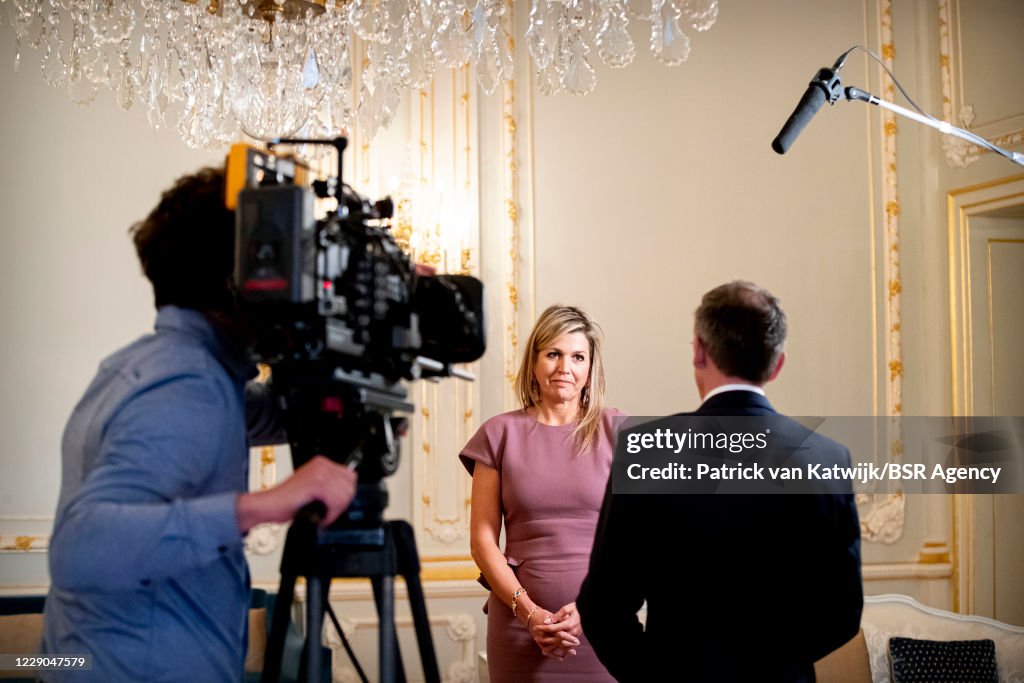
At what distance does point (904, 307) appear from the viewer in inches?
186

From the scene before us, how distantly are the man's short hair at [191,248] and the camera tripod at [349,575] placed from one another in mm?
341

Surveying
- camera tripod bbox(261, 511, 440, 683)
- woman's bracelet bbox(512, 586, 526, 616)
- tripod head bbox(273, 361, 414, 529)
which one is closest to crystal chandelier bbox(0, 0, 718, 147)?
woman's bracelet bbox(512, 586, 526, 616)

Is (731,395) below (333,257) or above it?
below

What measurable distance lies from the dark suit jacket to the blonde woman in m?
0.66

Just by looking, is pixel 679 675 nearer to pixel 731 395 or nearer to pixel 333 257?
pixel 731 395

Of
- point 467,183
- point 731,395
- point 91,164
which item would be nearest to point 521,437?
point 731,395

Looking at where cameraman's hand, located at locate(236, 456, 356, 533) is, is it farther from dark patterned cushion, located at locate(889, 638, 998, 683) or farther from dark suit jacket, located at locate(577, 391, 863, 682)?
dark patterned cushion, located at locate(889, 638, 998, 683)

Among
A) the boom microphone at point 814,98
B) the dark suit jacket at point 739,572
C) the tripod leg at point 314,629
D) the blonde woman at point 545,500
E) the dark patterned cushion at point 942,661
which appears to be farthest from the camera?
the dark patterned cushion at point 942,661

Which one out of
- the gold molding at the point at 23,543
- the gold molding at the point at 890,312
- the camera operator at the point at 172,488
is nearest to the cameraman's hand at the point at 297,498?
the camera operator at the point at 172,488

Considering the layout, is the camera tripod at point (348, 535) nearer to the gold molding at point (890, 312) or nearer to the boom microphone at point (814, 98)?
the boom microphone at point (814, 98)

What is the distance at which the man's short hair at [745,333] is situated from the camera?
1.68 metres

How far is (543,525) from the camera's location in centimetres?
242

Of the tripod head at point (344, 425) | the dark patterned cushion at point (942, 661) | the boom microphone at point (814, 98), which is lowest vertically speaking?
the dark patterned cushion at point (942, 661)

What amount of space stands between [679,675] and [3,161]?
3.69m
